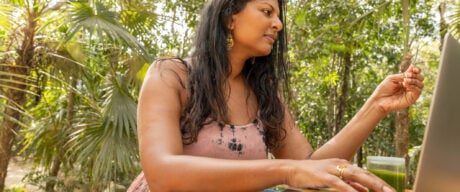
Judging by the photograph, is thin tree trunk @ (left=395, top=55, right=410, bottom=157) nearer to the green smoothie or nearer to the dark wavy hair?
the dark wavy hair

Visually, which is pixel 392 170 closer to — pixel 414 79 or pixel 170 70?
pixel 414 79

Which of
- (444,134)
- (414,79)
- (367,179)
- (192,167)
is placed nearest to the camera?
(444,134)

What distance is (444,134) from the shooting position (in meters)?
0.53

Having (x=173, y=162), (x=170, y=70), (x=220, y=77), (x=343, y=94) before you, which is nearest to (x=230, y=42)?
(x=220, y=77)

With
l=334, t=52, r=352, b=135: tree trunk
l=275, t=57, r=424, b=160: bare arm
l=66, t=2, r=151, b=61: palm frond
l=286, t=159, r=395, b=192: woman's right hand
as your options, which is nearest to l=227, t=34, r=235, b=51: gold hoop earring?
l=275, t=57, r=424, b=160: bare arm

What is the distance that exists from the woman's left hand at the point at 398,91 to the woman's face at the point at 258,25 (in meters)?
0.30

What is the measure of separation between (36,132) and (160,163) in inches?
135

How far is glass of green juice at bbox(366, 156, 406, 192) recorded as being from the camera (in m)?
1.01

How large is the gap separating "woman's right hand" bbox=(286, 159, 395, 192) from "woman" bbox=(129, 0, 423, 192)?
0.58 ft

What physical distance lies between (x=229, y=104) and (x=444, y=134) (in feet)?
2.76

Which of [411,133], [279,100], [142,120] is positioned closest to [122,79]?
[279,100]

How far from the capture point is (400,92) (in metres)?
1.24

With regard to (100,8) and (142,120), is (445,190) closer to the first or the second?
(142,120)

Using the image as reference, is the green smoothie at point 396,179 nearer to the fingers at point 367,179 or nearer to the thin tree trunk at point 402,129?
the fingers at point 367,179
